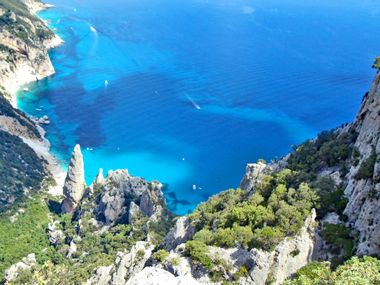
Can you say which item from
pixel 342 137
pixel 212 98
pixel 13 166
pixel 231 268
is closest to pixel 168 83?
pixel 212 98

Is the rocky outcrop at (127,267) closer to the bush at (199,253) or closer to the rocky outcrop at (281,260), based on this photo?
the bush at (199,253)

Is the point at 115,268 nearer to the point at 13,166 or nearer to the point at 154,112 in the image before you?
the point at 13,166

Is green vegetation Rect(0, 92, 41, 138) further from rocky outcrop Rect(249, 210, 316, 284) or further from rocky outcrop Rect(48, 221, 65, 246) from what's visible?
rocky outcrop Rect(249, 210, 316, 284)

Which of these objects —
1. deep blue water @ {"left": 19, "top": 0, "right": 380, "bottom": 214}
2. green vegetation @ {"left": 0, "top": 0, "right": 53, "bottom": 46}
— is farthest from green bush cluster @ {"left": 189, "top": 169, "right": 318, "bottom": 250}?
green vegetation @ {"left": 0, "top": 0, "right": 53, "bottom": 46}

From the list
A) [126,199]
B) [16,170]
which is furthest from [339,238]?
[16,170]

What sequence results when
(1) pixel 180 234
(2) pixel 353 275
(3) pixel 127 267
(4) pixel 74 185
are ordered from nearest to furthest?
1. (2) pixel 353 275
2. (3) pixel 127 267
3. (1) pixel 180 234
4. (4) pixel 74 185

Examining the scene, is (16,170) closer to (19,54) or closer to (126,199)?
(126,199)

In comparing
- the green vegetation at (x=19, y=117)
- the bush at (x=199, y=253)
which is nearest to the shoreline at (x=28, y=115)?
the green vegetation at (x=19, y=117)
